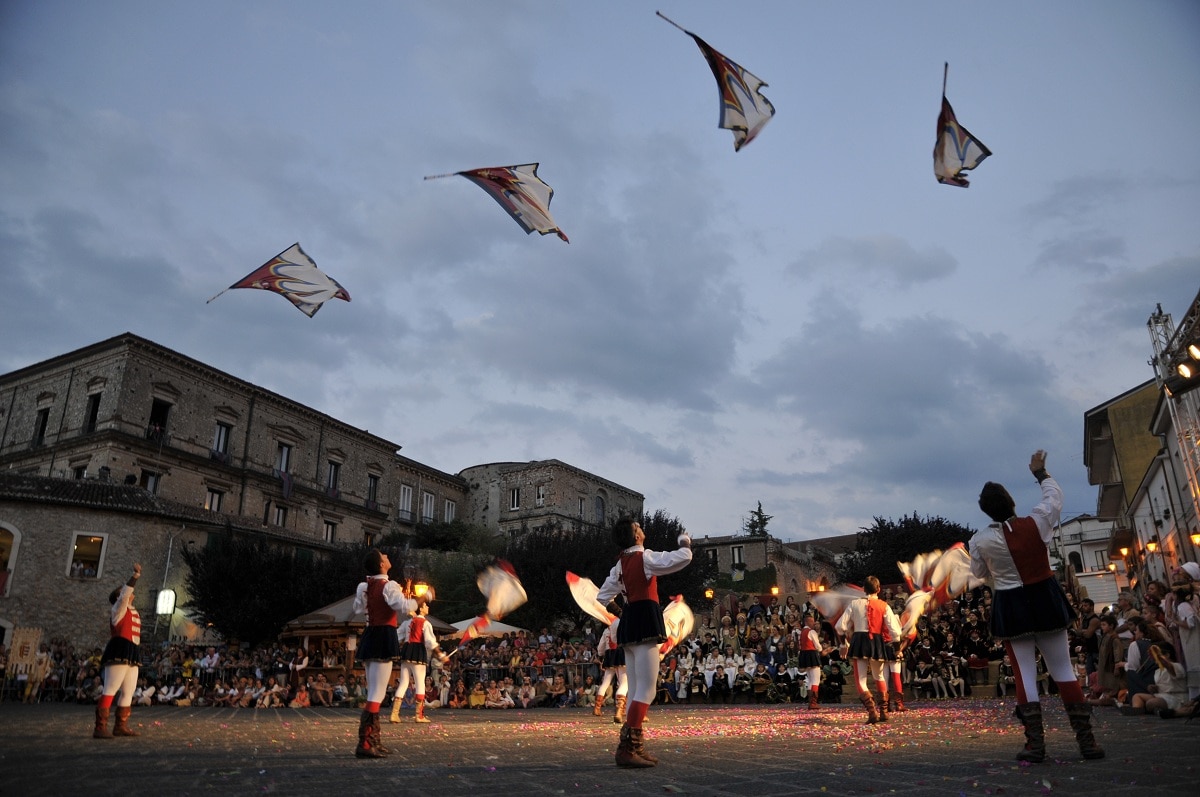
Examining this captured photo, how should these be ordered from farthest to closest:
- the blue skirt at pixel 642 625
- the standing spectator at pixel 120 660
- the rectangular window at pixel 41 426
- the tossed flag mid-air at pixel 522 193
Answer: the rectangular window at pixel 41 426 → the tossed flag mid-air at pixel 522 193 → the standing spectator at pixel 120 660 → the blue skirt at pixel 642 625

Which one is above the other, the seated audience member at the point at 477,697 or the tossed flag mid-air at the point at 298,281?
the tossed flag mid-air at the point at 298,281

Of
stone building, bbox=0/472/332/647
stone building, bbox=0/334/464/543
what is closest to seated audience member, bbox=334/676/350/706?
stone building, bbox=0/472/332/647

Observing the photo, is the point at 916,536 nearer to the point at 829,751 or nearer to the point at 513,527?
the point at 513,527

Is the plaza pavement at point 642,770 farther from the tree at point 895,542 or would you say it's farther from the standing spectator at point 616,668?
the tree at point 895,542

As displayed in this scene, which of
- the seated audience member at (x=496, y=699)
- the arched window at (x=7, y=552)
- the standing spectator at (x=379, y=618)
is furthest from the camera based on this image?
the arched window at (x=7, y=552)

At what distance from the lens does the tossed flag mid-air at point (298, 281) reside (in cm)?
1345

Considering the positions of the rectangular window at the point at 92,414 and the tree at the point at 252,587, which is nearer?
the tree at the point at 252,587

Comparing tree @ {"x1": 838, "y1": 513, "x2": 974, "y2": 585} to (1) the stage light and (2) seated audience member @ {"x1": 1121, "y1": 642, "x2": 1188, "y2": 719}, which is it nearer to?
(1) the stage light

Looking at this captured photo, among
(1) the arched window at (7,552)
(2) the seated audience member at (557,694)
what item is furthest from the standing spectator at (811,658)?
(1) the arched window at (7,552)

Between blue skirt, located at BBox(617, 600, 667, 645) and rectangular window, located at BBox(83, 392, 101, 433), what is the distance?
1733 inches

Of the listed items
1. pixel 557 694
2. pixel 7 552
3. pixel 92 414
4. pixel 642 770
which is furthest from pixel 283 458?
pixel 642 770

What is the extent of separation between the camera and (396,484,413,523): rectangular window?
59406mm

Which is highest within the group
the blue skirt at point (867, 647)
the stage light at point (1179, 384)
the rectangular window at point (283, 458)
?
the rectangular window at point (283, 458)

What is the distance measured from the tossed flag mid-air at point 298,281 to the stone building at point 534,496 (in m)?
48.2
